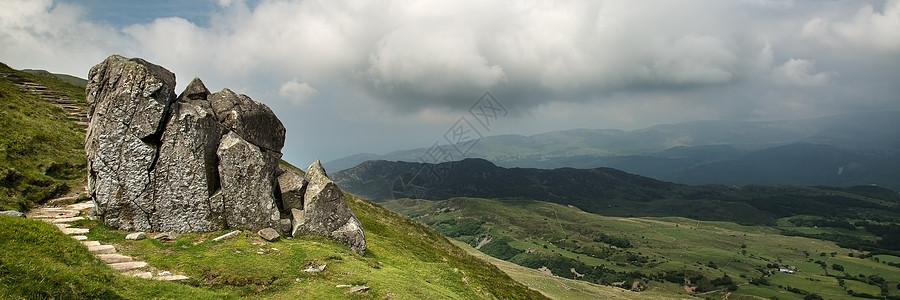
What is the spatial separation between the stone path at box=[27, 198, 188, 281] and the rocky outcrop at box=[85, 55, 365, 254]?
2026 mm

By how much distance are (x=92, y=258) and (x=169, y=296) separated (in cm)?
420

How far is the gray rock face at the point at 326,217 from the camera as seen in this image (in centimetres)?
3219

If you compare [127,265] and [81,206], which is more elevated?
[81,206]

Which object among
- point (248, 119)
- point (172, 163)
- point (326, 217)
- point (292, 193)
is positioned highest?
point (248, 119)

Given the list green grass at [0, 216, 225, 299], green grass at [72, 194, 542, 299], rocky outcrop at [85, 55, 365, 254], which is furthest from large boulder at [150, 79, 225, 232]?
green grass at [0, 216, 225, 299]

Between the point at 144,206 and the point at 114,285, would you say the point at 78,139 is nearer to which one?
the point at 144,206

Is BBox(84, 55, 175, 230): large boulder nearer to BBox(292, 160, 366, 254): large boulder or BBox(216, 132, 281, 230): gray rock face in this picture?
BBox(216, 132, 281, 230): gray rock face

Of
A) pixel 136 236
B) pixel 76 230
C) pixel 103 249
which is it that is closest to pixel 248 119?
pixel 136 236

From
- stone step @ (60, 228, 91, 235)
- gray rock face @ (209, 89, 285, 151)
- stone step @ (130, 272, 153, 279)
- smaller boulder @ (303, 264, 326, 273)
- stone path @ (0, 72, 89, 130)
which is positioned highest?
stone path @ (0, 72, 89, 130)

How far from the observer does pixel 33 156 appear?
3684cm

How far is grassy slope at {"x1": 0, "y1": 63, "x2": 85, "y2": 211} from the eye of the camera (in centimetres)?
2952

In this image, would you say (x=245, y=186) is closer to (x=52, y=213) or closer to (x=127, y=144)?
(x=127, y=144)

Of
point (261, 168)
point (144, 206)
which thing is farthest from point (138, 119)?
point (261, 168)

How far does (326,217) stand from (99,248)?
1385 centimetres
